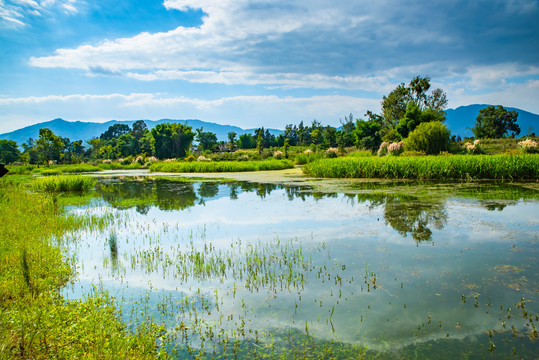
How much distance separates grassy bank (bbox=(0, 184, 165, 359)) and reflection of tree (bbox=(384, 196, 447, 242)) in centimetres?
475

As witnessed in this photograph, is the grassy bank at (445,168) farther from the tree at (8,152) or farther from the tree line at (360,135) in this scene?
the tree at (8,152)

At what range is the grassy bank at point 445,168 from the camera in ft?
44.9

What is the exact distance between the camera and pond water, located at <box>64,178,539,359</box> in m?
2.84

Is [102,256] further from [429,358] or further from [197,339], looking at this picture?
[429,358]

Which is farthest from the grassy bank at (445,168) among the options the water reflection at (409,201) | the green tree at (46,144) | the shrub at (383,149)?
the green tree at (46,144)

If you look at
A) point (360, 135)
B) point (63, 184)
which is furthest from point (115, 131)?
point (63, 184)

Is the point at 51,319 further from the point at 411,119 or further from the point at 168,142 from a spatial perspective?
the point at 168,142

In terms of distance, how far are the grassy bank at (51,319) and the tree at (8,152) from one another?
52.6 metres

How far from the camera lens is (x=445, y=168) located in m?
14.6

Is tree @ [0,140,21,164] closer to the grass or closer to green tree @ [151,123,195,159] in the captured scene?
green tree @ [151,123,195,159]

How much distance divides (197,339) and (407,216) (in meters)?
5.95

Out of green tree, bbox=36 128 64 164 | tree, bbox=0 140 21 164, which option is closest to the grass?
green tree, bbox=36 128 64 164

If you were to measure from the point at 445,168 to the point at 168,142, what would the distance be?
129 ft

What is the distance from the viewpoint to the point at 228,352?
2730mm
